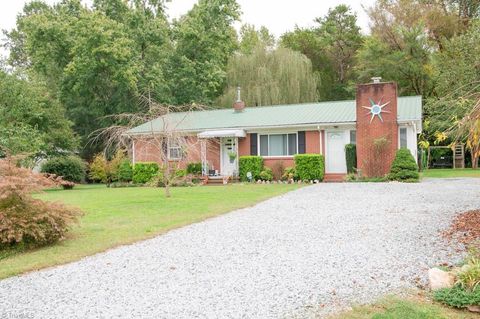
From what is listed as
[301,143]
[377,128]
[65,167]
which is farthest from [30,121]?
[377,128]

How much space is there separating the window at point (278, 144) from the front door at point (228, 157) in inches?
61.1

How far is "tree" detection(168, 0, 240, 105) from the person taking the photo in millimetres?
33812

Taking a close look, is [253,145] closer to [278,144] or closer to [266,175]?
[278,144]

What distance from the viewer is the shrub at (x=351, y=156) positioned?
22.5 m

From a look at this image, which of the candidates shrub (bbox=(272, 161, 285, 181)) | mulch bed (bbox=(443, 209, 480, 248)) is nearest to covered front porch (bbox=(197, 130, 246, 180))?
shrub (bbox=(272, 161, 285, 181))

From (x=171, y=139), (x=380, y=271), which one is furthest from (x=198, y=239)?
(x=171, y=139)

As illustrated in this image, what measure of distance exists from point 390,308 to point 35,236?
6.18m

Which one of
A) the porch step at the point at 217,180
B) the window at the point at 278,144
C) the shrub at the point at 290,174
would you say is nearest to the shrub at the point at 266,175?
the shrub at the point at 290,174

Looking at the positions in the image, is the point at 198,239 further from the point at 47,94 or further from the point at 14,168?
the point at 47,94

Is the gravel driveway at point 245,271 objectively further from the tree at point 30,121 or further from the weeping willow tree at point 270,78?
the weeping willow tree at point 270,78

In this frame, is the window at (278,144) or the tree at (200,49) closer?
the window at (278,144)

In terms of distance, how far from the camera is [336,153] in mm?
23641

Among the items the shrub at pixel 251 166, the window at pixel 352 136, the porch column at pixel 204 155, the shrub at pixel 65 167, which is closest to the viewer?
the window at pixel 352 136

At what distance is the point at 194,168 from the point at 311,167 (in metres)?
6.58
